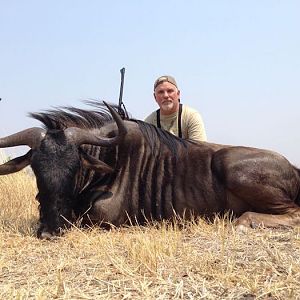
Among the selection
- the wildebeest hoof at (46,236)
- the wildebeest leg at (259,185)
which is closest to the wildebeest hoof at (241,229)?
the wildebeest leg at (259,185)

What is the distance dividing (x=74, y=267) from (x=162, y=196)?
1.98 meters

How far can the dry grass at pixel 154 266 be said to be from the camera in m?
2.48

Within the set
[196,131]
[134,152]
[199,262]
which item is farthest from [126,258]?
[196,131]

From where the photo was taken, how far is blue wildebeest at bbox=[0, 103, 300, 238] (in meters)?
4.62

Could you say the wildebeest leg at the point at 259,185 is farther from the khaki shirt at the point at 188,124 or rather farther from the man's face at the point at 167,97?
the man's face at the point at 167,97

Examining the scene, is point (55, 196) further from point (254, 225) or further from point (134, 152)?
point (254, 225)

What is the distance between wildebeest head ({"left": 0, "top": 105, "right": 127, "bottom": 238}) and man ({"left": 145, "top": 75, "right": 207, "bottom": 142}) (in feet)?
5.52

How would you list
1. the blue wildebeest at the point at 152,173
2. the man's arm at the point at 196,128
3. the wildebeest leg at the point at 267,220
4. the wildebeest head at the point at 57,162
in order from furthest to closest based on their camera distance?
1. the man's arm at the point at 196,128
2. the blue wildebeest at the point at 152,173
3. the wildebeest leg at the point at 267,220
4. the wildebeest head at the point at 57,162

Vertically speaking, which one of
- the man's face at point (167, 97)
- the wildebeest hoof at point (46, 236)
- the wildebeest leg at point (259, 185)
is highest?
the man's face at point (167, 97)

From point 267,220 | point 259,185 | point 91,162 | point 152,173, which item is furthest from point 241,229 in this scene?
point 91,162

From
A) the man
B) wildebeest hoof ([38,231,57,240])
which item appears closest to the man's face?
the man

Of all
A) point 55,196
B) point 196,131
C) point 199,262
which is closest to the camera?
point 199,262

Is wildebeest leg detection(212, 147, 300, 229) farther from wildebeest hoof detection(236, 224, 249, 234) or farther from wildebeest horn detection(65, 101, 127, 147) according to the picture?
wildebeest horn detection(65, 101, 127, 147)

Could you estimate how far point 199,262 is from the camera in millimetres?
2910
